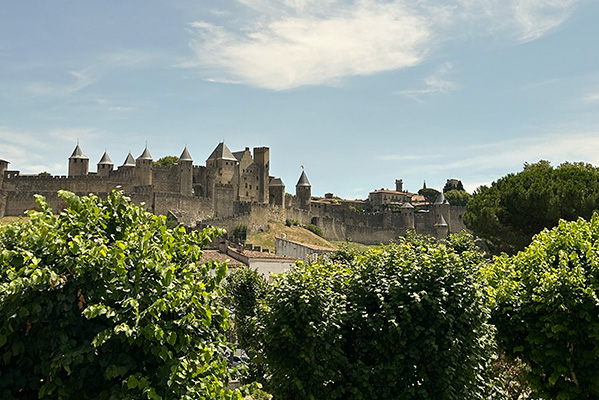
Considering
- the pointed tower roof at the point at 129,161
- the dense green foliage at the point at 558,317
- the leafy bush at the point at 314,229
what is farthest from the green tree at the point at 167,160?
the dense green foliage at the point at 558,317

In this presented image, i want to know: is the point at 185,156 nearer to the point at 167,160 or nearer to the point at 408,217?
the point at 167,160

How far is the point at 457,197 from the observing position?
12912 centimetres

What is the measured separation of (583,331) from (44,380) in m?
11.8

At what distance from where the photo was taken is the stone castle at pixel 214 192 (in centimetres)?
7931

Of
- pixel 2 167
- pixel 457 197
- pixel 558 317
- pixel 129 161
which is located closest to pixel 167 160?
pixel 129 161

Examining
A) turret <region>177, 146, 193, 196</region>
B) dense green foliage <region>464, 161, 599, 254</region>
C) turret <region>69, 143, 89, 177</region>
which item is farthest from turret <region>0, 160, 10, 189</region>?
dense green foliage <region>464, 161, 599, 254</region>

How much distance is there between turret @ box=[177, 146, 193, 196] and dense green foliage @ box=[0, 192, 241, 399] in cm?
7718

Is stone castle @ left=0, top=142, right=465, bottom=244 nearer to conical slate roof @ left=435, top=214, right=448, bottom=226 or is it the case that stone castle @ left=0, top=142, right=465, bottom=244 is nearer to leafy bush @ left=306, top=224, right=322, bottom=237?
conical slate roof @ left=435, top=214, right=448, bottom=226

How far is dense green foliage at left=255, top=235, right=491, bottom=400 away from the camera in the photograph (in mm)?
12508

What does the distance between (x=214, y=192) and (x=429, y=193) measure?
7324 cm

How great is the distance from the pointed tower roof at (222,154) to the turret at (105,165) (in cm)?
1425

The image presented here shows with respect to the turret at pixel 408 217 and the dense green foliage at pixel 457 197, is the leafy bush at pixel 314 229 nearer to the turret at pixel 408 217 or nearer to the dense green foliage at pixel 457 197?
the turret at pixel 408 217

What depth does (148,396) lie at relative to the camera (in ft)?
26.6

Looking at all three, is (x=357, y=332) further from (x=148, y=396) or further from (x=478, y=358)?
(x=148, y=396)
